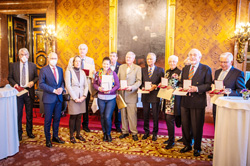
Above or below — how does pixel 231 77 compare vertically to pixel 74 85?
above

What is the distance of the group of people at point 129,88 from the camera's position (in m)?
2.94

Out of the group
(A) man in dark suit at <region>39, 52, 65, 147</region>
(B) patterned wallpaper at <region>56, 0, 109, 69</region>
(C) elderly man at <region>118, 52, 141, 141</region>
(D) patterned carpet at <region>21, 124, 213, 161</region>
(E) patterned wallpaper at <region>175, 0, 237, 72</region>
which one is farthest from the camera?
(B) patterned wallpaper at <region>56, 0, 109, 69</region>

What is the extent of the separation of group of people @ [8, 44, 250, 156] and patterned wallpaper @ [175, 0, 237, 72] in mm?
1831

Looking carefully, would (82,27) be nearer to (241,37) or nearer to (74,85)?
(74,85)

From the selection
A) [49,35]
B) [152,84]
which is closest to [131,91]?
[152,84]

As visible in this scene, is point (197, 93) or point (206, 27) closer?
point (197, 93)

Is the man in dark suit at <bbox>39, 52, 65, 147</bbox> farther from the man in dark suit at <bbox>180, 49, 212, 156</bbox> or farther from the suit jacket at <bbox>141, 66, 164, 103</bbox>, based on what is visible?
the man in dark suit at <bbox>180, 49, 212, 156</bbox>

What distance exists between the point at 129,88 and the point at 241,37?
341 cm

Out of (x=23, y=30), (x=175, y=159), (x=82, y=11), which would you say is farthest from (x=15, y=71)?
(x=23, y=30)

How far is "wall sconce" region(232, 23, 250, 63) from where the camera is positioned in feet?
15.1

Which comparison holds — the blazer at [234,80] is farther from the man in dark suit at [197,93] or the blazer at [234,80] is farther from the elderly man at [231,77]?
the man in dark suit at [197,93]

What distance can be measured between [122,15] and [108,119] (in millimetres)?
3256

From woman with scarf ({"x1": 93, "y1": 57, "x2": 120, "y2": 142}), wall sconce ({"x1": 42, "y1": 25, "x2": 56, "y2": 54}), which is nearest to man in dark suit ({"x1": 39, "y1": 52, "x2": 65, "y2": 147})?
woman with scarf ({"x1": 93, "y1": 57, "x2": 120, "y2": 142})

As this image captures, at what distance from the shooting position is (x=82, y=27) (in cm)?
555
